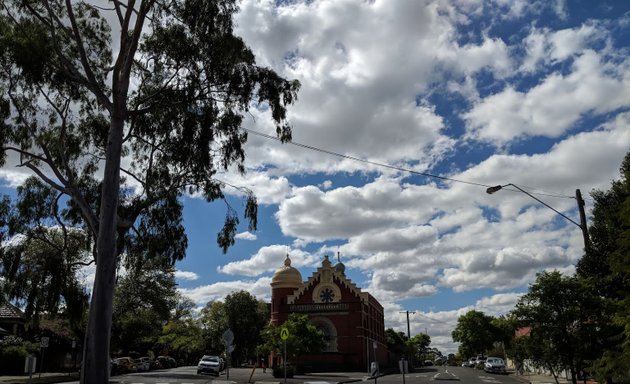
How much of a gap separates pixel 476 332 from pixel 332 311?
143 feet

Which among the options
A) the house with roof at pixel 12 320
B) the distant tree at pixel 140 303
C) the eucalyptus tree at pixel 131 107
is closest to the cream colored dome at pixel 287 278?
the distant tree at pixel 140 303

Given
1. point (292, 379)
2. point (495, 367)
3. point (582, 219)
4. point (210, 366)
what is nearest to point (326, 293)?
point (495, 367)

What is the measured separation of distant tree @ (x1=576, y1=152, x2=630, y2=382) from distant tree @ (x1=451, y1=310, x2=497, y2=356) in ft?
233

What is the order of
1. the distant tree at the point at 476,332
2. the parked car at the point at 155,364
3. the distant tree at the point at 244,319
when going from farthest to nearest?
the distant tree at the point at 476,332
the distant tree at the point at 244,319
the parked car at the point at 155,364

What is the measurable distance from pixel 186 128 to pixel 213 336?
49.9 meters

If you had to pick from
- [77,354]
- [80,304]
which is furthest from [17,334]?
[80,304]

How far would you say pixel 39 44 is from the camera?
63.6 feet

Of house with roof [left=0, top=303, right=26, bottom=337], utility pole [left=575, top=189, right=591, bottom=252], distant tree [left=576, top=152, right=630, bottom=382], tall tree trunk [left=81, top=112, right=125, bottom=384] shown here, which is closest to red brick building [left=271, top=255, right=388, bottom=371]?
house with roof [left=0, top=303, right=26, bottom=337]

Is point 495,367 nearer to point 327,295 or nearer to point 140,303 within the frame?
point 327,295

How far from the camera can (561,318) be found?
21344 millimetres

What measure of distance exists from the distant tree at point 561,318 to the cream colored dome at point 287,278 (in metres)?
43.0

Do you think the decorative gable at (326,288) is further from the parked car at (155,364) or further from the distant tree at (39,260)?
the distant tree at (39,260)

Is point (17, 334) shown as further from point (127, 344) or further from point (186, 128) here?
point (186, 128)

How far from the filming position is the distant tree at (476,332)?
3674 inches
